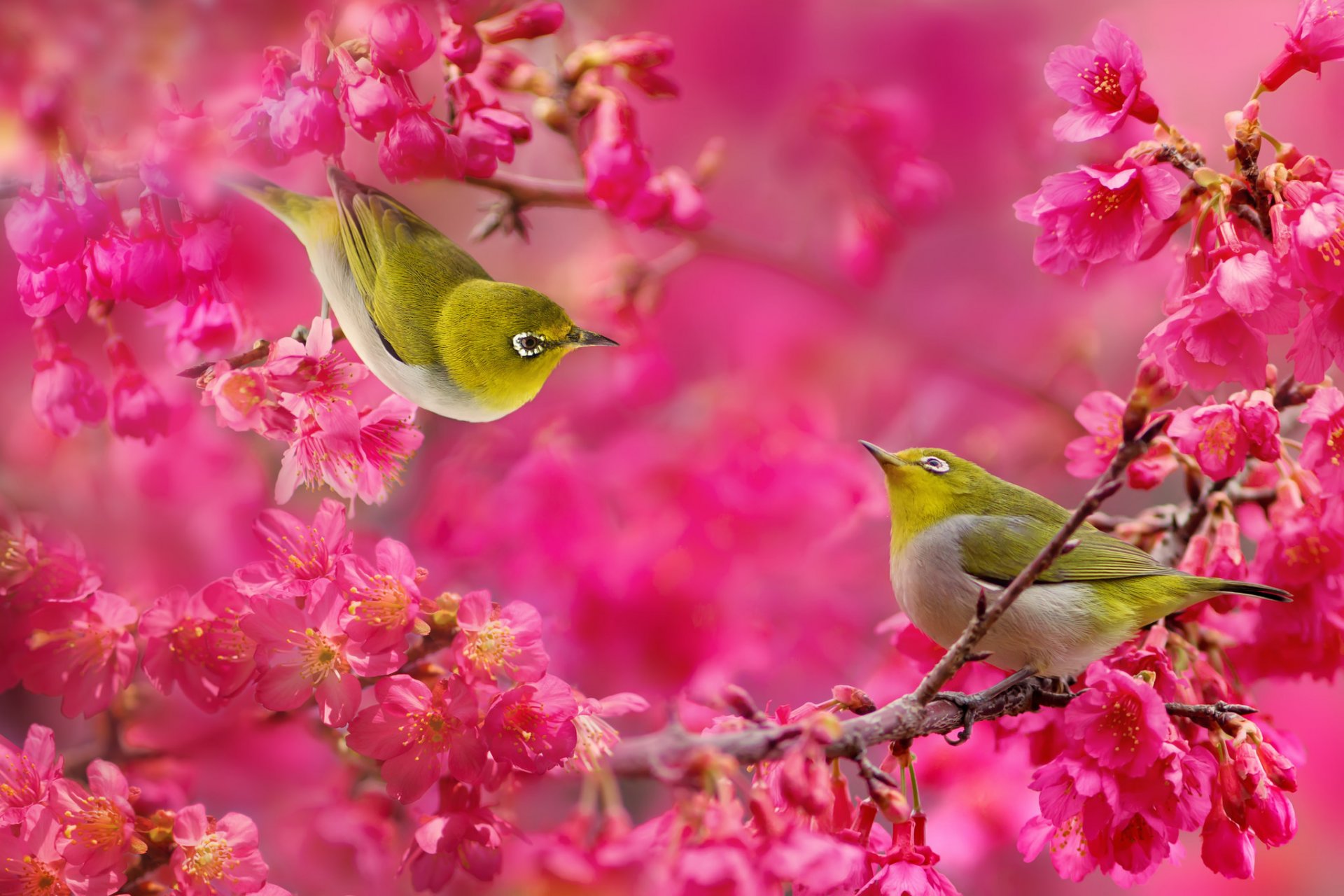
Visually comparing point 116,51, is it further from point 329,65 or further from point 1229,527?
point 1229,527

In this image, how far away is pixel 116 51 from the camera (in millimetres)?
601

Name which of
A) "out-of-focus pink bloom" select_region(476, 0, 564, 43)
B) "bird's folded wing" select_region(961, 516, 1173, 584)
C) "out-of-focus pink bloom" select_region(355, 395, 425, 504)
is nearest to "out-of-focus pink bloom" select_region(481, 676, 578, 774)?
"out-of-focus pink bloom" select_region(355, 395, 425, 504)

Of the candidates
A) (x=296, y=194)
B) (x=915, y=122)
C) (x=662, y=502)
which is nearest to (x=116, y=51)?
(x=296, y=194)

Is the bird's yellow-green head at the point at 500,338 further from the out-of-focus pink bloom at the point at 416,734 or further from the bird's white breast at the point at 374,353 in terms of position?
the out-of-focus pink bloom at the point at 416,734

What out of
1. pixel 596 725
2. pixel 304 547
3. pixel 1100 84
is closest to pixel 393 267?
pixel 304 547

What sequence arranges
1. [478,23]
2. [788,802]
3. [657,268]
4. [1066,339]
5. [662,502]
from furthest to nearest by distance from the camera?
1. [1066,339]
2. [662,502]
3. [657,268]
4. [478,23]
5. [788,802]

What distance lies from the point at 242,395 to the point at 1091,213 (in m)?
0.41

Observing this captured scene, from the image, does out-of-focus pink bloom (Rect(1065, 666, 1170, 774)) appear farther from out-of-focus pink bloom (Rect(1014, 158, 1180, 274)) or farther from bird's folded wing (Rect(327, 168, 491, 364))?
bird's folded wing (Rect(327, 168, 491, 364))

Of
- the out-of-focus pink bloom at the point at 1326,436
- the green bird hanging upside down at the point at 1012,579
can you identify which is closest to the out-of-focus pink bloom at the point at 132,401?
the green bird hanging upside down at the point at 1012,579

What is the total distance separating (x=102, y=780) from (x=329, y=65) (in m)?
0.36

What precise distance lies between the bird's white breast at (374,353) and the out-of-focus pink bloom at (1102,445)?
0.34 m

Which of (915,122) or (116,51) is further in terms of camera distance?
(915,122)

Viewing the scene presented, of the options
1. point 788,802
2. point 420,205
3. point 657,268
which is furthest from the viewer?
point 657,268

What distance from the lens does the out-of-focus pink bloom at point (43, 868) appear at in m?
0.50
